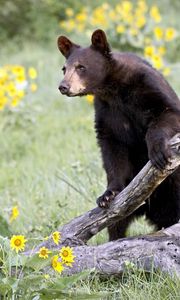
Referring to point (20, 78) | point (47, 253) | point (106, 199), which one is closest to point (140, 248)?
point (106, 199)

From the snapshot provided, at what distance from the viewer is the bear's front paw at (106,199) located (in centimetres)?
408

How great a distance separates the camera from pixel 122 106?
439 cm

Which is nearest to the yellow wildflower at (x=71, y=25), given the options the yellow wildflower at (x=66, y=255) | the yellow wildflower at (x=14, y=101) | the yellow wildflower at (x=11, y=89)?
the yellow wildflower at (x=14, y=101)

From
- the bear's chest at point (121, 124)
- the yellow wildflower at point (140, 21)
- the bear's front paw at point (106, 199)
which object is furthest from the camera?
the yellow wildflower at point (140, 21)

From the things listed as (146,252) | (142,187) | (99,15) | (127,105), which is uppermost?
(99,15)

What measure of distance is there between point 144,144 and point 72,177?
1.61 metres

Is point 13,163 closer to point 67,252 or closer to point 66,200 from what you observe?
point 66,200

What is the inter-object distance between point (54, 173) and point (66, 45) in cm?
250

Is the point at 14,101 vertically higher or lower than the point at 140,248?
higher

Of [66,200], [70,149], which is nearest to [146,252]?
[66,200]

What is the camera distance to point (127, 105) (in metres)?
4.36

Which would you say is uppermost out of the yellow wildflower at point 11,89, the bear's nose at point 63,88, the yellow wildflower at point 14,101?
the yellow wildflower at point 11,89

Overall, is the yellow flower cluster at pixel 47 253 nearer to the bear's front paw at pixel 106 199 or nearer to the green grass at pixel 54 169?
the green grass at pixel 54 169

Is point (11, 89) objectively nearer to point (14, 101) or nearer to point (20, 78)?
point (20, 78)
